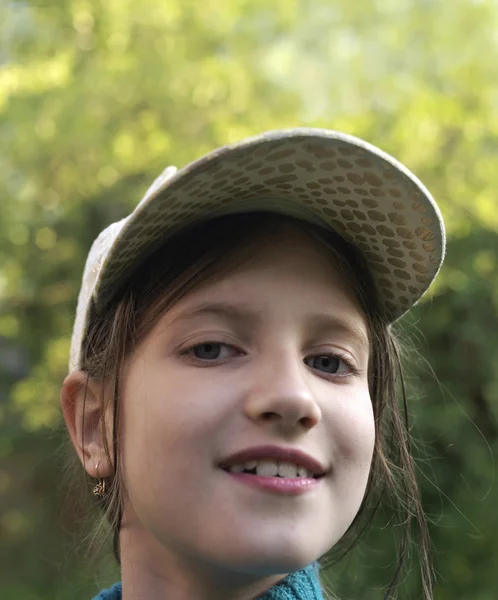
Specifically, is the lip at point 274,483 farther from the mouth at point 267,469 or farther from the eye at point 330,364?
the eye at point 330,364

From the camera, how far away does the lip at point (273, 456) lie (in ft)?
3.89

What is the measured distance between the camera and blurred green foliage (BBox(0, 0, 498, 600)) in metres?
4.11


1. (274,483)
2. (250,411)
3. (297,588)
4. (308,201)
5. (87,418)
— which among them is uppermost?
(308,201)

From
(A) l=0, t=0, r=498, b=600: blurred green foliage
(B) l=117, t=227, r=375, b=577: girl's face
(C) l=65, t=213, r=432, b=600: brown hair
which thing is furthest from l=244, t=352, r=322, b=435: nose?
(A) l=0, t=0, r=498, b=600: blurred green foliage

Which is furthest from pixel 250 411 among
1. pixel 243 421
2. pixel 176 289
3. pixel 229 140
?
pixel 229 140

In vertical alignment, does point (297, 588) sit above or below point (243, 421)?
below

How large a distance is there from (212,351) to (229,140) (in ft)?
11.5

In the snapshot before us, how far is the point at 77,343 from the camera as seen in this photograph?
1.59m

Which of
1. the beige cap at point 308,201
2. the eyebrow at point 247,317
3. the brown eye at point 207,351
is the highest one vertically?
the beige cap at point 308,201

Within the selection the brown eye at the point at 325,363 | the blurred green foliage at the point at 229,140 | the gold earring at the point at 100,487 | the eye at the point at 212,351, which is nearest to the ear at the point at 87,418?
the gold earring at the point at 100,487

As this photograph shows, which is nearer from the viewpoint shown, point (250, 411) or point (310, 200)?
point (250, 411)

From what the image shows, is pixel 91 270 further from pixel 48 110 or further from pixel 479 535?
pixel 48 110

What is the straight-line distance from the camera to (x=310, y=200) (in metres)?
1.38

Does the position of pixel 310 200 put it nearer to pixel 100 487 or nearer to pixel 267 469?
pixel 267 469
